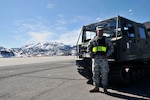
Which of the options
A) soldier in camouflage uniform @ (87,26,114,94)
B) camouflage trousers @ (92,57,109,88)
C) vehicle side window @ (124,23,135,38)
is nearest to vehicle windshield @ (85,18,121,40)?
vehicle side window @ (124,23,135,38)

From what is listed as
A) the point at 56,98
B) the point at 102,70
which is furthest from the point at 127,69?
the point at 56,98

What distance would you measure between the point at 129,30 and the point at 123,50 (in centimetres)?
108

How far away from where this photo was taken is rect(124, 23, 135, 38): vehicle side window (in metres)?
7.52

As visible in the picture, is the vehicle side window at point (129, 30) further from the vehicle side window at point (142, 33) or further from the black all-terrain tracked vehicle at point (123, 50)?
the vehicle side window at point (142, 33)

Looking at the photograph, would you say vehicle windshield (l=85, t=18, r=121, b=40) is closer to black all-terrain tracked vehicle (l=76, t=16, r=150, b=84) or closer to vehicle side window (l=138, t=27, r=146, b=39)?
black all-terrain tracked vehicle (l=76, t=16, r=150, b=84)

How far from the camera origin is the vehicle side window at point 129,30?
296 inches

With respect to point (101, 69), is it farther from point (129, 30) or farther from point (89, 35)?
point (89, 35)

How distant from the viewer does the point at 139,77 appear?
869 cm

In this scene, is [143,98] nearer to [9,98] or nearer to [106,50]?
[106,50]

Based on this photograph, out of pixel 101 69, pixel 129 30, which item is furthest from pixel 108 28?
pixel 101 69

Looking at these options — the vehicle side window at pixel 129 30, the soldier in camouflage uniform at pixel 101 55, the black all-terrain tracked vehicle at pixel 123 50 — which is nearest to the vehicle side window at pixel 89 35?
the black all-terrain tracked vehicle at pixel 123 50

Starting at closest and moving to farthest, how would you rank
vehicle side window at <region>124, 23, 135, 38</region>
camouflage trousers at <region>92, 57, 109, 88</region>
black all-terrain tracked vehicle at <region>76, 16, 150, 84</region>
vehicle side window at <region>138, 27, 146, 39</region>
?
camouflage trousers at <region>92, 57, 109, 88</region> → black all-terrain tracked vehicle at <region>76, 16, 150, 84</region> → vehicle side window at <region>124, 23, 135, 38</region> → vehicle side window at <region>138, 27, 146, 39</region>

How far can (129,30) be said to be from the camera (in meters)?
7.70

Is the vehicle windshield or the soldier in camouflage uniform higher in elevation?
the vehicle windshield
